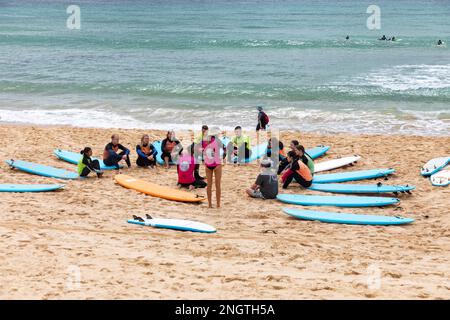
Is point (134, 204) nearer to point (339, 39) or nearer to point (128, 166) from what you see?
point (128, 166)

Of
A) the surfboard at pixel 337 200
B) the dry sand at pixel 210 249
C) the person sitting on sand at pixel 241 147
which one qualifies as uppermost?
the person sitting on sand at pixel 241 147

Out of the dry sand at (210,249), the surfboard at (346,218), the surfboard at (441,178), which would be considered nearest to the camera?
the dry sand at (210,249)

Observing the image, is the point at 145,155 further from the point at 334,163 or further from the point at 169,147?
the point at 334,163

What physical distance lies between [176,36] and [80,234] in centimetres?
4844

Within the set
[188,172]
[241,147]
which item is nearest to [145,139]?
[188,172]

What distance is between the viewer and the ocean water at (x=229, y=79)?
72.7 feet

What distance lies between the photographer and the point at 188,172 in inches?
480

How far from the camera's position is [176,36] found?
182ft

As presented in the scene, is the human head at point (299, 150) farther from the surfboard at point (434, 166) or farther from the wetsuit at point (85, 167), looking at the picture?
the wetsuit at point (85, 167)

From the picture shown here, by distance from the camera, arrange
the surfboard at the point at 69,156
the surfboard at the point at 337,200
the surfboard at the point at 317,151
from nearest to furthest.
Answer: the surfboard at the point at 337,200 → the surfboard at the point at 69,156 → the surfboard at the point at 317,151

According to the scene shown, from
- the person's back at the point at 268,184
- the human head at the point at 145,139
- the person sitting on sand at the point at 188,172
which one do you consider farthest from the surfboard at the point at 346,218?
the human head at the point at 145,139

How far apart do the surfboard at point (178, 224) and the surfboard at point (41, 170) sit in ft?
12.3

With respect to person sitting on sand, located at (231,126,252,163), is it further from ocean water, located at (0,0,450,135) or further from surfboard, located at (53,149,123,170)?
ocean water, located at (0,0,450,135)
